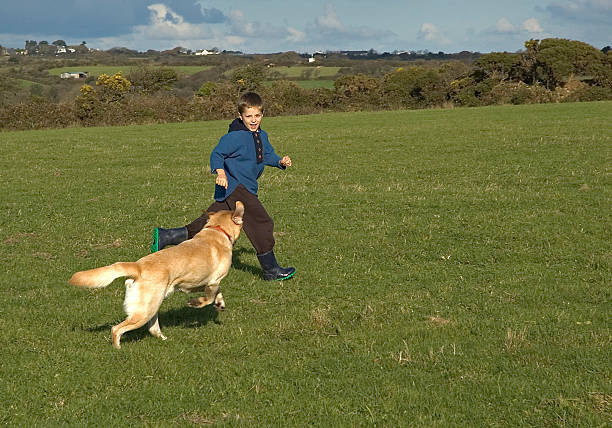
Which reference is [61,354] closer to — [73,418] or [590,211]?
[73,418]

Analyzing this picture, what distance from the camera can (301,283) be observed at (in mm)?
8586

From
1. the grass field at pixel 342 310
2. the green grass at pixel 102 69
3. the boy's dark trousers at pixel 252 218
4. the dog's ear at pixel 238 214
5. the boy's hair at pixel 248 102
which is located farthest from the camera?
the green grass at pixel 102 69

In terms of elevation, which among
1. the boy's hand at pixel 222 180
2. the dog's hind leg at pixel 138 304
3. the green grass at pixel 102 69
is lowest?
the dog's hind leg at pixel 138 304

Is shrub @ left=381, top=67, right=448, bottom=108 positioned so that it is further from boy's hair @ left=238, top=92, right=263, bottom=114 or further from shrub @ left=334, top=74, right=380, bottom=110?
boy's hair @ left=238, top=92, right=263, bottom=114

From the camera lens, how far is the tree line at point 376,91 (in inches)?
1705

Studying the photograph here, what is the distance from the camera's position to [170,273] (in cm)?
604

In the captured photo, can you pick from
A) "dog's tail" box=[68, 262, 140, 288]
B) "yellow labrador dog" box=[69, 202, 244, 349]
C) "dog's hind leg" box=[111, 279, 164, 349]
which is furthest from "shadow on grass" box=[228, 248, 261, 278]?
"dog's tail" box=[68, 262, 140, 288]

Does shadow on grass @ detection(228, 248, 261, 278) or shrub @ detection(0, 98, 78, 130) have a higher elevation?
shrub @ detection(0, 98, 78, 130)

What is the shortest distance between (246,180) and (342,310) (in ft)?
8.07

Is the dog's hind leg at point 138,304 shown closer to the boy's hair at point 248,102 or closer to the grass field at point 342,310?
the grass field at point 342,310

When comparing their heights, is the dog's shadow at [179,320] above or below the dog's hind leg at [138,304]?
below

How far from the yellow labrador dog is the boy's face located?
1.68 metres

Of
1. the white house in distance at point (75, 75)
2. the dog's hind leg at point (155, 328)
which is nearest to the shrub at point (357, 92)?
the dog's hind leg at point (155, 328)

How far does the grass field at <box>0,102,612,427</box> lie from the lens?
5031mm
